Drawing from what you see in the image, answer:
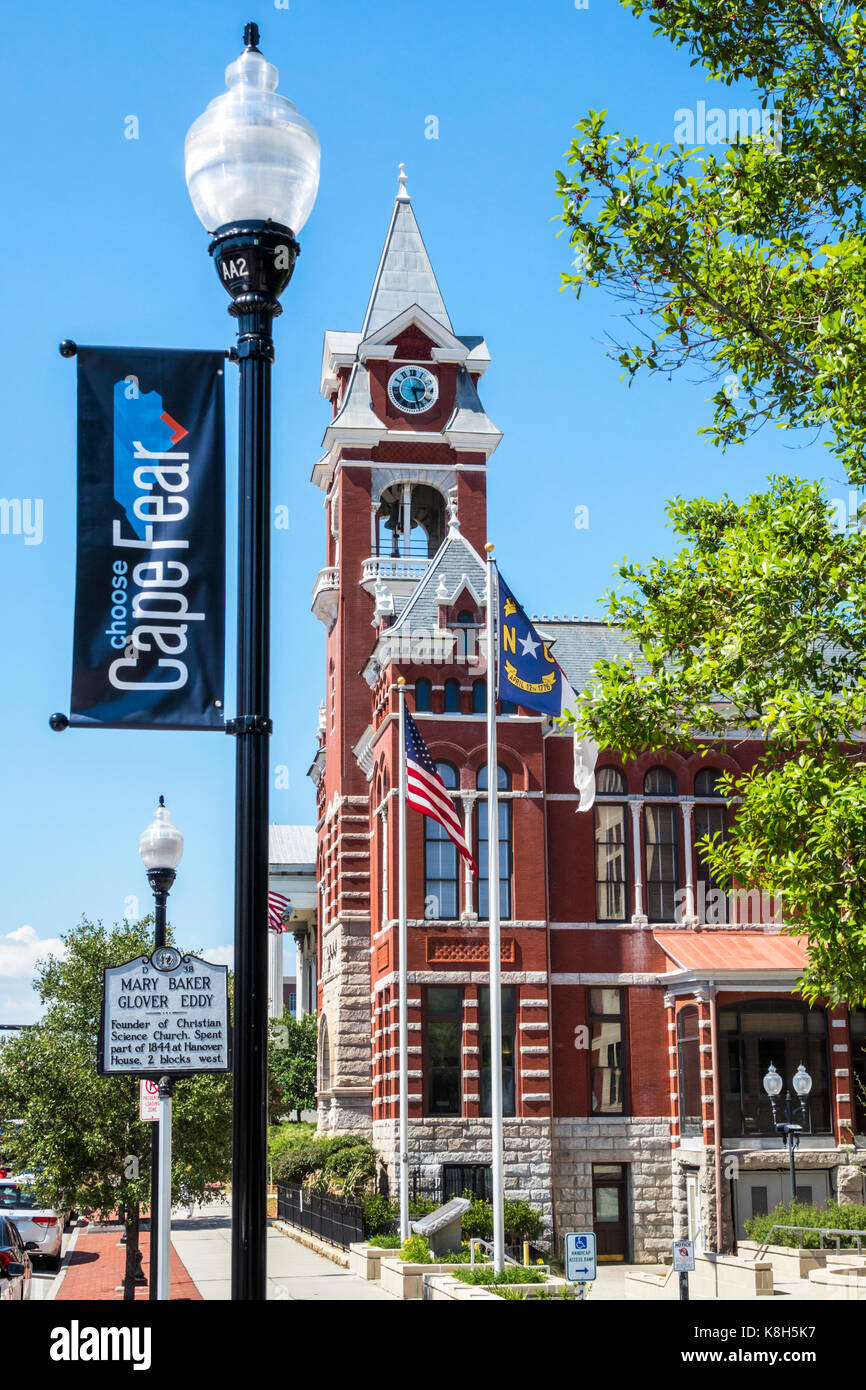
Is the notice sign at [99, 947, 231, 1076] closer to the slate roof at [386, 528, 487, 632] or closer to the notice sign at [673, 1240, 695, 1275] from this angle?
the notice sign at [673, 1240, 695, 1275]

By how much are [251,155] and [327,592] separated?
156 feet

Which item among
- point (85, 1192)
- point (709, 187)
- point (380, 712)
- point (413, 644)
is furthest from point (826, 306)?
point (380, 712)

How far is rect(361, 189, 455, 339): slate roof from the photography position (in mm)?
55688

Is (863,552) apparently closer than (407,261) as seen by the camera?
Yes

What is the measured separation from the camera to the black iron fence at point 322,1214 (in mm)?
38094

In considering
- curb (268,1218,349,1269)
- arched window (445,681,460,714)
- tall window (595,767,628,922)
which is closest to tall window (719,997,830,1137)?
tall window (595,767,628,922)

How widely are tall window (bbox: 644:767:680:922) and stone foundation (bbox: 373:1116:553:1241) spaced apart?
22.7 feet

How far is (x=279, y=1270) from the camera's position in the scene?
35500 mm

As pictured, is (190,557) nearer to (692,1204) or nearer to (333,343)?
(692,1204)

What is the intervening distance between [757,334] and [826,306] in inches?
26.4

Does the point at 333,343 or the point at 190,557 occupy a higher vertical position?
the point at 333,343

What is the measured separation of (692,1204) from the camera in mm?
40469

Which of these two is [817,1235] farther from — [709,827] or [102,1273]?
[102,1273]
